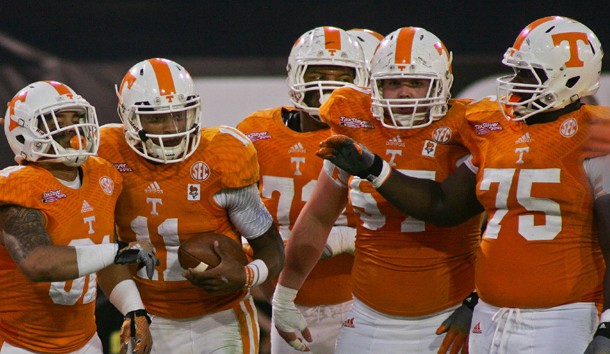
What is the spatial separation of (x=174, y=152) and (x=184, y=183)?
0.11 metres

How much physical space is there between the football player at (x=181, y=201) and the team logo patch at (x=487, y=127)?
2.51ft

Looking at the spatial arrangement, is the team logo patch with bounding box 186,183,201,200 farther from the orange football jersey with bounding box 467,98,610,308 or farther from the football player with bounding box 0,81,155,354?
the orange football jersey with bounding box 467,98,610,308

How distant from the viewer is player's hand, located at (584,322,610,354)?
2514 millimetres

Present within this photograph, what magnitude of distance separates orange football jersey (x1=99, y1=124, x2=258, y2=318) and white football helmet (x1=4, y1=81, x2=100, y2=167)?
0.17m

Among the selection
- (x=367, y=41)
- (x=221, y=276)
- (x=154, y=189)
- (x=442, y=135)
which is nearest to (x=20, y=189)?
(x=154, y=189)

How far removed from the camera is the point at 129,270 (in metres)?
3.31

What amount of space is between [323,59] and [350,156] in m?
0.98

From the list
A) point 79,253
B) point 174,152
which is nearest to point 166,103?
point 174,152

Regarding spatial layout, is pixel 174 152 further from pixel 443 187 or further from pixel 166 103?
pixel 443 187

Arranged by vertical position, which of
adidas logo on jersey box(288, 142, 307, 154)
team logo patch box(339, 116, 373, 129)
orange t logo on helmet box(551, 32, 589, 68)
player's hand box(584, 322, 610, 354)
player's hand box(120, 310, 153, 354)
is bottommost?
player's hand box(120, 310, 153, 354)

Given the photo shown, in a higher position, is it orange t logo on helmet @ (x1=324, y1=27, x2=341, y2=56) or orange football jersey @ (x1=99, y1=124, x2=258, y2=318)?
orange t logo on helmet @ (x1=324, y1=27, x2=341, y2=56)

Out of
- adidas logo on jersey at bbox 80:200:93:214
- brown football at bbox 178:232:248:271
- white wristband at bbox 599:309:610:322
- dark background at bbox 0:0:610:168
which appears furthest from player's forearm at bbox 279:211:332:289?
dark background at bbox 0:0:610:168

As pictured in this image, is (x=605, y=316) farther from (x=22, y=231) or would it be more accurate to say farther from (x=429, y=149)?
(x=22, y=231)

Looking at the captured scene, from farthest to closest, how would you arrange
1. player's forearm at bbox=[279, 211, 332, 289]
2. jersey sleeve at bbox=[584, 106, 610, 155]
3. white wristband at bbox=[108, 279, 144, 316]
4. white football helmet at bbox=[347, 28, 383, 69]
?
1. white football helmet at bbox=[347, 28, 383, 69]
2. player's forearm at bbox=[279, 211, 332, 289]
3. white wristband at bbox=[108, 279, 144, 316]
4. jersey sleeve at bbox=[584, 106, 610, 155]
